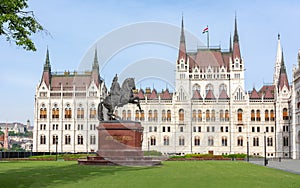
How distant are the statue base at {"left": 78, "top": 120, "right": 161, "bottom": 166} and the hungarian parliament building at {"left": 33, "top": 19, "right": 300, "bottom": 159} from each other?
2400 inches

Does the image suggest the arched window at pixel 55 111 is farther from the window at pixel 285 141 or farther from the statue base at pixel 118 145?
the statue base at pixel 118 145

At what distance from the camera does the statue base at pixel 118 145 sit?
39.6m

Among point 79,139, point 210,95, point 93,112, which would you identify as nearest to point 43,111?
point 79,139

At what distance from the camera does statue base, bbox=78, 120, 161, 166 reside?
39597 millimetres

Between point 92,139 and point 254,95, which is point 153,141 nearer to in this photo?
point 92,139

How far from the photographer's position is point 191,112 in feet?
354

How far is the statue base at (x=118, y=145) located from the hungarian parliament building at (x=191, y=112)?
2400 inches

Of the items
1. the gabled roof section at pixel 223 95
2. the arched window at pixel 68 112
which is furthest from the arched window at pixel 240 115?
the arched window at pixel 68 112

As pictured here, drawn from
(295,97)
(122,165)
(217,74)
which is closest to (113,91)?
(122,165)

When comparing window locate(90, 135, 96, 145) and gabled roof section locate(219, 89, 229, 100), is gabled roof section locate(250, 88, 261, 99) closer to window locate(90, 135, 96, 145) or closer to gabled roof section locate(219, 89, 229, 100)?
gabled roof section locate(219, 89, 229, 100)

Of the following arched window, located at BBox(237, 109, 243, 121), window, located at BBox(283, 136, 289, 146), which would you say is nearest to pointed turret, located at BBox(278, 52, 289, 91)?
arched window, located at BBox(237, 109, 243, 121)

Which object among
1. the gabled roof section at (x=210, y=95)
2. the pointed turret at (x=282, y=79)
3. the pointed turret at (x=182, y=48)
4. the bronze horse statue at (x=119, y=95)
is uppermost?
the pointed turret at (x=182, y=48)

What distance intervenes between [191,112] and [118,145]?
226 feet

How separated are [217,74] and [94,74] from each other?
32.3 meters
